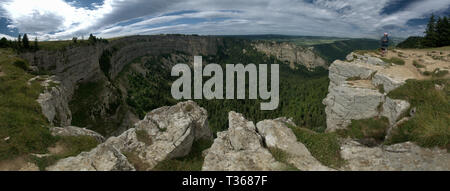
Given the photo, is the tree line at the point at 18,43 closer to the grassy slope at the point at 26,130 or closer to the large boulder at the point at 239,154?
the grassy slope at the point at 26,130

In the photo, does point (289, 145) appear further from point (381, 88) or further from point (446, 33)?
point (446, 33)

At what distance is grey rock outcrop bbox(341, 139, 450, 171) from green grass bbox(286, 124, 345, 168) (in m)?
0.56

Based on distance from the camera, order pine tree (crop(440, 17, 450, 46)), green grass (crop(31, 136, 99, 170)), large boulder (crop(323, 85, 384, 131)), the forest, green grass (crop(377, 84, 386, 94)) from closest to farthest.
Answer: green grass (crop(31, 136, 99, 170)) → green grass (crop(377, 84, 386, 94)) → large boulder (crop(323, 85, 384, 131)) → pine tree (crop(440, 17, 450, 46)) → the forest

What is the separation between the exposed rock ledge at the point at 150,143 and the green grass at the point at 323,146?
11504 mm

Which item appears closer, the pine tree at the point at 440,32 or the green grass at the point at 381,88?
the green grass at the point at 381,88

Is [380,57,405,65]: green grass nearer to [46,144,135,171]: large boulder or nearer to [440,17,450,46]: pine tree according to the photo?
[440,17,450,46]: pine tree

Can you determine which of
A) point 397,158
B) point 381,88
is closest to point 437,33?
point 381,88

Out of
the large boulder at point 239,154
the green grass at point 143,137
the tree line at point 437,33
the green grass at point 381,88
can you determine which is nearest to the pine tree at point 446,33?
the tree line at point 437,33

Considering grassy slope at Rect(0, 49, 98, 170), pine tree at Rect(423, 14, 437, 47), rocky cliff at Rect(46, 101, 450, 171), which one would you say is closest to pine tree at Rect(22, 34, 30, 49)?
grassy slope at Rect(0, 49, 98, 170)

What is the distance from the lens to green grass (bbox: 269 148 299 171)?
14.1m

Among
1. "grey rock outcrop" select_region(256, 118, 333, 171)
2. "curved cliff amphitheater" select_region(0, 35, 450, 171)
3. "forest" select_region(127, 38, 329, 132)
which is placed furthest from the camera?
"forest" select_region(127, 38, 329, 132)

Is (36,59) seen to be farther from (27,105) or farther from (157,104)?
(157,104)

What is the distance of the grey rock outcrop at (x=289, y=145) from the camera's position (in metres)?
14.8
